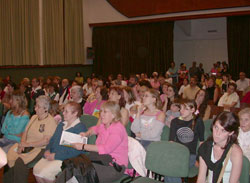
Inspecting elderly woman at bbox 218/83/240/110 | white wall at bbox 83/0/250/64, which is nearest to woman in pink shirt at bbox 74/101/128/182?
elderly woman at bbox 218/83/240/110

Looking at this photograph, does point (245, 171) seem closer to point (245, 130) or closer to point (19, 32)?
point (245, 130)

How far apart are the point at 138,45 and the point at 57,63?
4.44 m

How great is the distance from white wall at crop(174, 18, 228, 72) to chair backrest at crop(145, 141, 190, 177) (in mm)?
13426

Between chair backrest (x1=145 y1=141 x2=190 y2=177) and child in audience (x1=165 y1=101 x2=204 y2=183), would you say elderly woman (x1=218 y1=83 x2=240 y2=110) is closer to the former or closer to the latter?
child in audience (x1=165 y1=101 x2=204 y2=183)

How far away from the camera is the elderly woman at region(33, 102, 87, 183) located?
330 centimetres

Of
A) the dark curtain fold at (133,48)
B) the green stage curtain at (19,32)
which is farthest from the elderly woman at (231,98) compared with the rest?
the green stage curtain at (19,32)

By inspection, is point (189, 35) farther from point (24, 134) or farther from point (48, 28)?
point (24, 134)

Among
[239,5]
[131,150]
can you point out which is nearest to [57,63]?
[239,5]

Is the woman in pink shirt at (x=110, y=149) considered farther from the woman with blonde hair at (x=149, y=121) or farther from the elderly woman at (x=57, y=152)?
the woman with blonde hair at (x=149, y=121)

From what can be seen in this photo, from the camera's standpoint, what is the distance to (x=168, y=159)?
115 inches

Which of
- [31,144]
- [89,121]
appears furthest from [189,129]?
[31,144]

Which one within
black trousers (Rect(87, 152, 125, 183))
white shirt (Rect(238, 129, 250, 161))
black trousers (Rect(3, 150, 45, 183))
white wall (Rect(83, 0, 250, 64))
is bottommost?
black trousers (Rect(3, 150, 45, 183))

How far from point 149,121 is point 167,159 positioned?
3.09 feet

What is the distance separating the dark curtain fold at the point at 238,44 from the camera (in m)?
12.4
